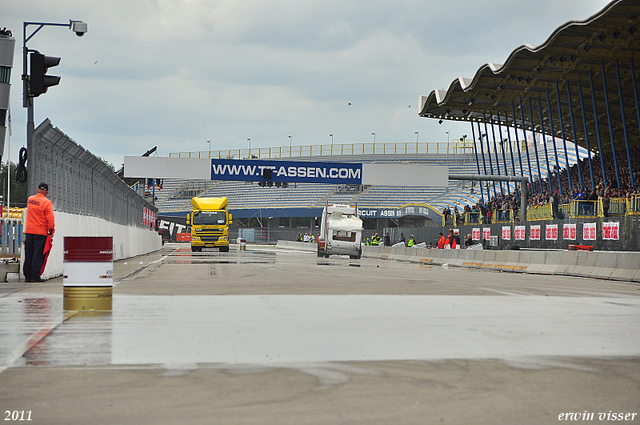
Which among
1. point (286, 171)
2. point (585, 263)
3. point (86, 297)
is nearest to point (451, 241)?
point (286, 171)

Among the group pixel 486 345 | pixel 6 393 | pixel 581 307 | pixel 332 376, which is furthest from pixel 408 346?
pixel 581 307

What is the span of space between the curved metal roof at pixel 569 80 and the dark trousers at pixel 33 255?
25.1 meters

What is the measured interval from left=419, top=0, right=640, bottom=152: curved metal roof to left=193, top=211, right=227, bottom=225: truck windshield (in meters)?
16.6

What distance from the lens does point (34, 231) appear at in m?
14.3

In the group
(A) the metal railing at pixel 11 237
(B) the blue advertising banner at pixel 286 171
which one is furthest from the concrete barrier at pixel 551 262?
(B) the blue advertising banner at pixel 286 171

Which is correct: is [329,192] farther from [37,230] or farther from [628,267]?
[37,230]

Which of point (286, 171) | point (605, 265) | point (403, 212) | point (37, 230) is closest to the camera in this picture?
point (37, 230)

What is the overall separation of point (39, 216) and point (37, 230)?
295 millimetres

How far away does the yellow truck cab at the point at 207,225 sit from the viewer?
148 ft

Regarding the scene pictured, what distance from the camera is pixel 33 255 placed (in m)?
14.6

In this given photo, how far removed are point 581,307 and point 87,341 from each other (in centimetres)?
705

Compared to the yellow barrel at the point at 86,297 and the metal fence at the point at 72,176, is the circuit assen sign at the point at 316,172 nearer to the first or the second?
the metal fence at the point at 72,176

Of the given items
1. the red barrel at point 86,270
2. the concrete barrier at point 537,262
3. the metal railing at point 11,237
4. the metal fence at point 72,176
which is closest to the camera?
the red barrel at point 86,270

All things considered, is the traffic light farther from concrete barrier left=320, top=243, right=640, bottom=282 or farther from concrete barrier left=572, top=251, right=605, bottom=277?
concrete barrier left=572, top=251, right=605, bottom=277
